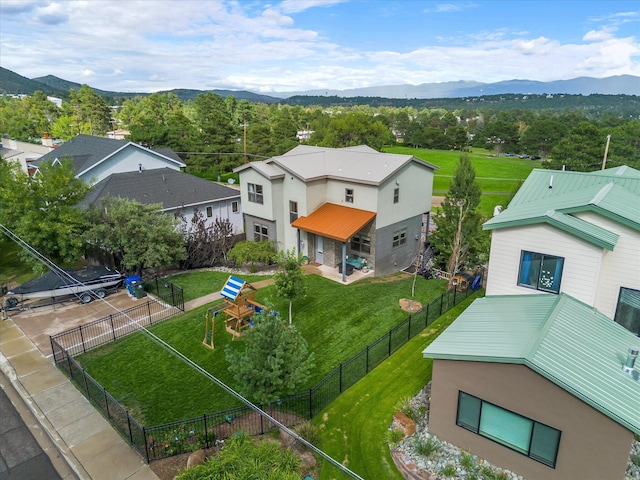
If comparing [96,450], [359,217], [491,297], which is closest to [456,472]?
[491,297]

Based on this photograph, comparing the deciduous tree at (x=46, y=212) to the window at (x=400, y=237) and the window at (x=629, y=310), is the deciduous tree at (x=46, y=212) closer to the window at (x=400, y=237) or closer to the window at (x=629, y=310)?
the window at (x=400, y=237)

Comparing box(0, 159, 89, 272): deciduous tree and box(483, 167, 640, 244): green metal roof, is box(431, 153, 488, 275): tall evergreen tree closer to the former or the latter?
box(483, 167, 640, 244): green metal roof

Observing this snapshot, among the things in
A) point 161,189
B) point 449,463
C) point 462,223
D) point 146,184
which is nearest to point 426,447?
point 449,463

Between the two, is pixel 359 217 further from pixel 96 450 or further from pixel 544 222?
pixel 96 450

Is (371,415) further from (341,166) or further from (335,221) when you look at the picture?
(341,166)

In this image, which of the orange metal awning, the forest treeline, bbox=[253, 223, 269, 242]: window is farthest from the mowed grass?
the forest treeline

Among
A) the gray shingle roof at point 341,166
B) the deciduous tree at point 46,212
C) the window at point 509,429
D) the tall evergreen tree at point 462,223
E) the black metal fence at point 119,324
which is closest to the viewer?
the window at point 509,429

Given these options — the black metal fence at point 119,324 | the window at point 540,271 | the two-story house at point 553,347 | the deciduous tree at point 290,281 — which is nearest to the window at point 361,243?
the deciduous tree at point 290,281
